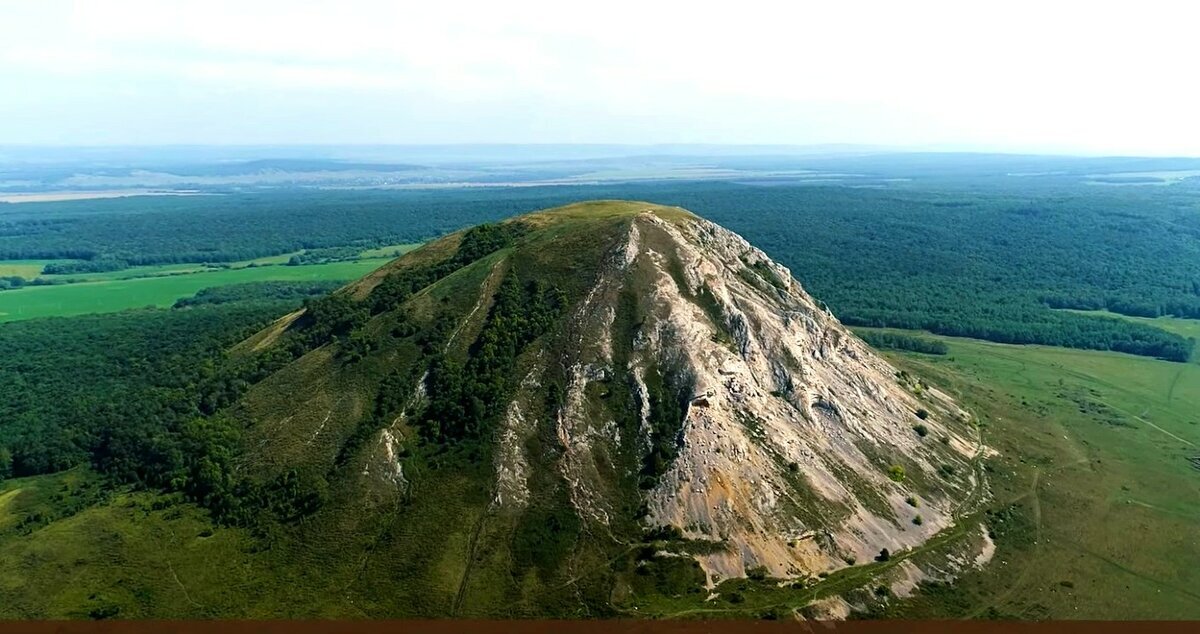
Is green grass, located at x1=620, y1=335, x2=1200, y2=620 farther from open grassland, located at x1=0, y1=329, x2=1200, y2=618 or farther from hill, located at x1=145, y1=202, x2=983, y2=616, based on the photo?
hill, located at x1=145, y1=202, x2=983, y2=616

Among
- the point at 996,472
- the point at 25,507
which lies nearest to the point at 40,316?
the point at 25,507

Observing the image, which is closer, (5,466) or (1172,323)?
(5,466)

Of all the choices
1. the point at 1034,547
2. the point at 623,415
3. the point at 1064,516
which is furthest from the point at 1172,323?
the point at 623,415

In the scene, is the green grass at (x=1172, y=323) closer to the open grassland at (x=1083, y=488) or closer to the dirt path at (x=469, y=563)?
the open grassland at (x=1083, y=488)

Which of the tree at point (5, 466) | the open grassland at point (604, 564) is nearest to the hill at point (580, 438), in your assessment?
the open grassland at point (604, 564)

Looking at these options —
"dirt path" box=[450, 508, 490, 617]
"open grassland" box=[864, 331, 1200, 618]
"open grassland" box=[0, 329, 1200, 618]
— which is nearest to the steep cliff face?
"dirt path" box=[450, 508, 490, 617]

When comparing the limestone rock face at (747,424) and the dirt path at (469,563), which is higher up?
the limestone rock face at (747,424)

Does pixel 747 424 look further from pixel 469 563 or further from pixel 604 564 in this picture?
pixel 469 563
